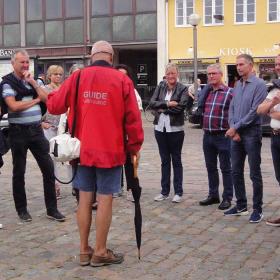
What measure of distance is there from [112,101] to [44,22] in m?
28.6

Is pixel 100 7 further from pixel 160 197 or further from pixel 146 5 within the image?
pixel 160 197

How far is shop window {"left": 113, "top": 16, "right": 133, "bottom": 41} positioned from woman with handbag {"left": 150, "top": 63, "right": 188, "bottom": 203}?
2304 cm

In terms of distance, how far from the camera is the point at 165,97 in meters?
7.75

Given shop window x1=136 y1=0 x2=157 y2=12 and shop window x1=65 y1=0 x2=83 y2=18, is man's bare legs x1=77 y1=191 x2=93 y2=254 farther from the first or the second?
shop window x1=65 y1=0 x2=83 y2=18

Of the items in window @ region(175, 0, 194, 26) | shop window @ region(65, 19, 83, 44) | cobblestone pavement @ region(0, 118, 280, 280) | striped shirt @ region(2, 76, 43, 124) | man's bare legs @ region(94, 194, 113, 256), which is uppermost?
window @ region(175, 0, 194, 26)

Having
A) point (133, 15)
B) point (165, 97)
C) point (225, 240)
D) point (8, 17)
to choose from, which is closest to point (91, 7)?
point (133, 15)

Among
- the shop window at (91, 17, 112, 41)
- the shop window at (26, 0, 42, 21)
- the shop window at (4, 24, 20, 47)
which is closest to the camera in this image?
the shop window at (91, 17, 112, 41)

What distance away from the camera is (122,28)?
99.9ft

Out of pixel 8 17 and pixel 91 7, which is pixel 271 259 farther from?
pixel 8 17

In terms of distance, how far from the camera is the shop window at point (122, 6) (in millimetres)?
30219

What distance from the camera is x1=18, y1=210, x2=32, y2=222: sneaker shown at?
6616mm

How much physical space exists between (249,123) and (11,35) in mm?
29007

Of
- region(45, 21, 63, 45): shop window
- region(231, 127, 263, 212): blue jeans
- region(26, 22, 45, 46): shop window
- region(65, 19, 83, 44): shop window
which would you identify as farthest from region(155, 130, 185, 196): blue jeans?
region(26, 22, 45, 46): shop window

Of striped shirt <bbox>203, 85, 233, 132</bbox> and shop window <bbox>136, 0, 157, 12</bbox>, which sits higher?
shop window <bbox>136, 0, 157, 12</bbox>
